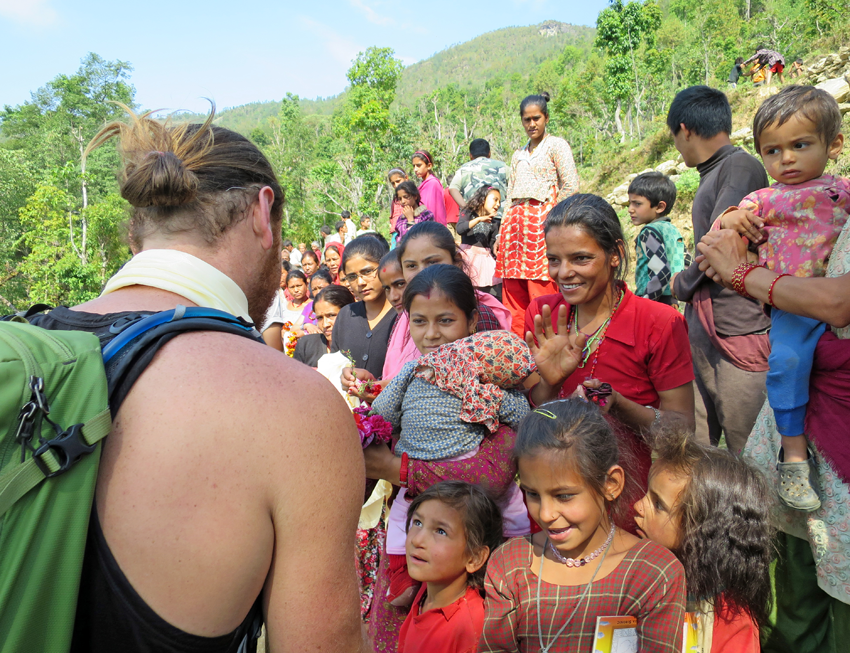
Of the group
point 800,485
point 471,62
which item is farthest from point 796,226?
point 471,62

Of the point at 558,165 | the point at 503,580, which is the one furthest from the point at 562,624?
the point at 558,165

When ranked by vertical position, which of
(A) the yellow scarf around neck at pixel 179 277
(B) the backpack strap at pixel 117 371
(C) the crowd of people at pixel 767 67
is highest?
(C) the crowd of people at pixel 767 67

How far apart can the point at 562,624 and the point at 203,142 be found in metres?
1.79

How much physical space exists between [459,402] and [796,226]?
4.93 feet

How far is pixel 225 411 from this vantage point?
40.2 inches

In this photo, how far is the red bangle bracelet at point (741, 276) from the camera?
2.21 m

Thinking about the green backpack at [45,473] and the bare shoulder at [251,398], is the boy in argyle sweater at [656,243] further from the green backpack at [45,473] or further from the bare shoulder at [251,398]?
the green backpack at [45,473]

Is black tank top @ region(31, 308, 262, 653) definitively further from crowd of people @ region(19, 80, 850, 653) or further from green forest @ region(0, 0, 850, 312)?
green forest @ region(0, 0, 850, 312)

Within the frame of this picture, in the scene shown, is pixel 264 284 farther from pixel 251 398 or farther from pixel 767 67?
pixel 767 67

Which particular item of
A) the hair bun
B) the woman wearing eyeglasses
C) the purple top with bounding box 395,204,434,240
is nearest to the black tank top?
the hair bun

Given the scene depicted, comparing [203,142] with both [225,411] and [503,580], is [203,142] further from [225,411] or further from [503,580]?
[503,580]

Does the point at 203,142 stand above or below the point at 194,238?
above

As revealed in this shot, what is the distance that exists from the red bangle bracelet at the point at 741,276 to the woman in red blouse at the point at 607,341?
243 mm

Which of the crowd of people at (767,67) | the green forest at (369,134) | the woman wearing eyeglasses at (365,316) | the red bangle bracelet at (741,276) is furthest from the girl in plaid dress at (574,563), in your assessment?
the crowd of people at (767,67)
